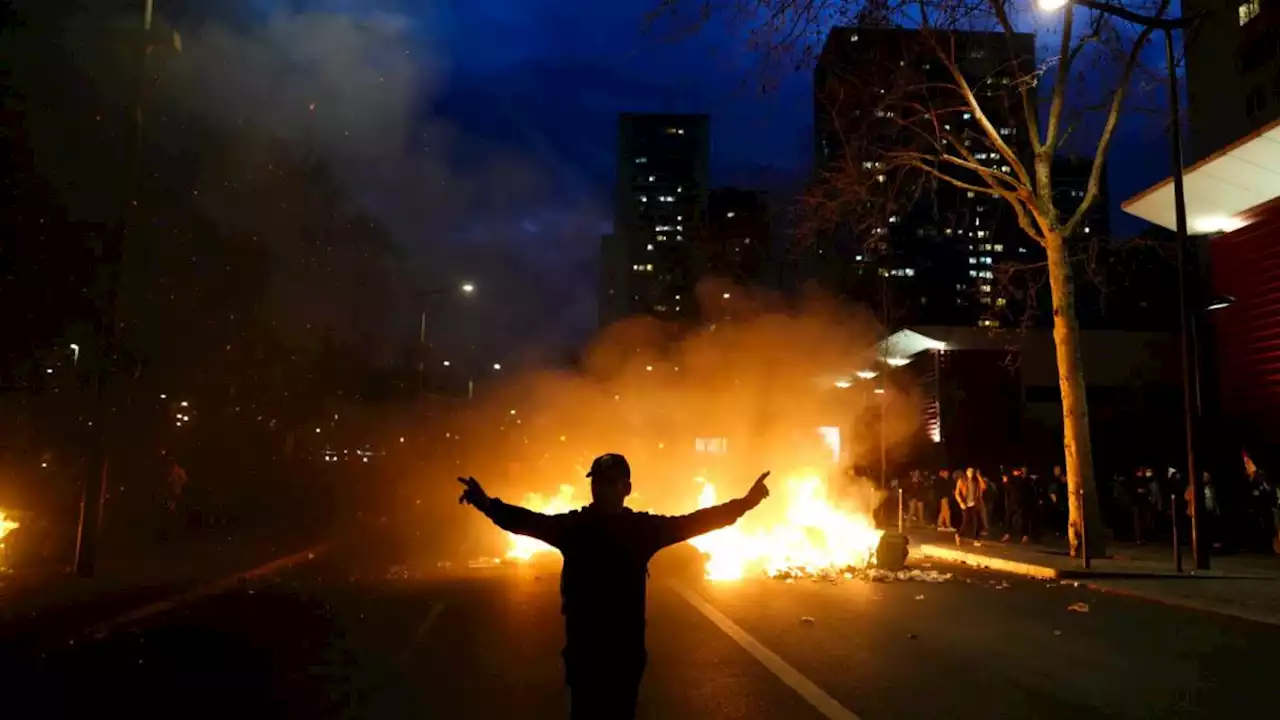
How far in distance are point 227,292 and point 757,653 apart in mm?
15904

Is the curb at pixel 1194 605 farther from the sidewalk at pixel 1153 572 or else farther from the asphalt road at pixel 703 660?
the asphalt road at pixel 703 660

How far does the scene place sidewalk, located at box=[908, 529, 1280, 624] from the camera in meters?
12.0

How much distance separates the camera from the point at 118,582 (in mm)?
12781

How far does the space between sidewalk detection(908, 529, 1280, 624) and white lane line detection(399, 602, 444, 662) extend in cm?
A: 854

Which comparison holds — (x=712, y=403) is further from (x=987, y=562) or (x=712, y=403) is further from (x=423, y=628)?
(x=423, y=628)

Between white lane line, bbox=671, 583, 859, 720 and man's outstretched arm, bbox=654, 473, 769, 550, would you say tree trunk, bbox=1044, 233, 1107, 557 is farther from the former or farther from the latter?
man's outstretched arm, bbox=654, 473, 769, 550

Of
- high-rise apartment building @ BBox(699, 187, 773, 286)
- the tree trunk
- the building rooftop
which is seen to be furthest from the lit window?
the tree trunk

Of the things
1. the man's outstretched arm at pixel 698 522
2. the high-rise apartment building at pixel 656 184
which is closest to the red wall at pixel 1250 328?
the man's outstretched arm at pixel 698 522

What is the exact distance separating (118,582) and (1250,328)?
2208cm

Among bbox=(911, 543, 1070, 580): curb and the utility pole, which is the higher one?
the utility pole

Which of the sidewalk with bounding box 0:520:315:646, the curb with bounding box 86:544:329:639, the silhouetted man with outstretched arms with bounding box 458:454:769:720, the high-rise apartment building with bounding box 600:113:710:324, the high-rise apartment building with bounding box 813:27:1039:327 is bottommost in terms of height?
the curb with bounding box 86:544:329:639

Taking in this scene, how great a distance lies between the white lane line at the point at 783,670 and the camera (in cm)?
629

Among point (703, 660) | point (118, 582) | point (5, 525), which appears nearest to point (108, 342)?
point (118, 582)

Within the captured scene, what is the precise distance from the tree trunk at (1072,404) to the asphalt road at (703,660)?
15.7ft
